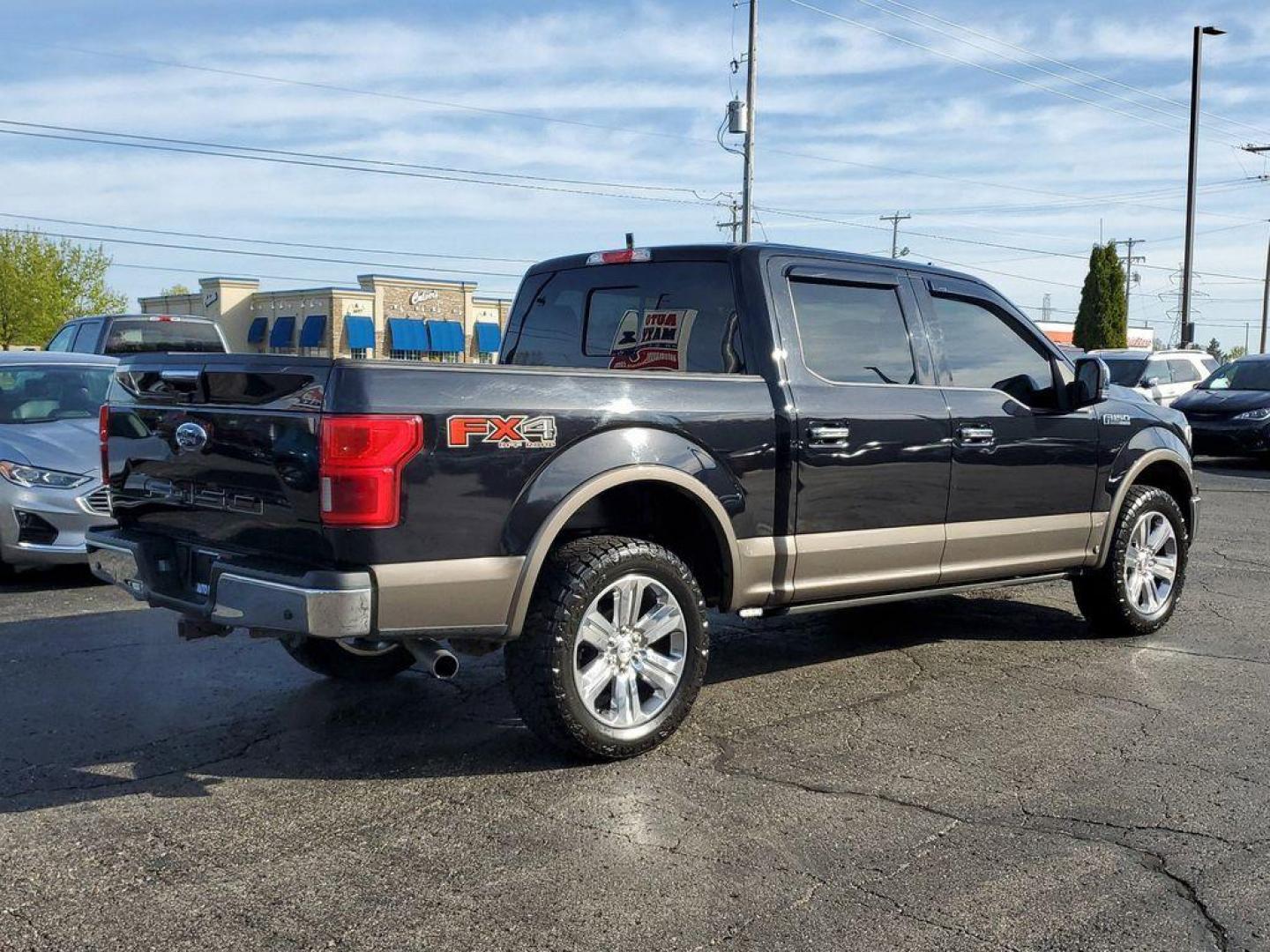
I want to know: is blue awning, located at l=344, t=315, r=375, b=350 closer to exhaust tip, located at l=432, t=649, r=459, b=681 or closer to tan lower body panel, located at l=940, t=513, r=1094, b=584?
tan lower body panel, located at l=940, t=513, r=1094, b=584

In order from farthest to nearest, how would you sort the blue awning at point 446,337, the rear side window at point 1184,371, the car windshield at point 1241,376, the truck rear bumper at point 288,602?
the blue awning at point 446,337
the rear side window at point 1184,371
the car windshield at point 1241,376
the truck rear bumper at point 288,602

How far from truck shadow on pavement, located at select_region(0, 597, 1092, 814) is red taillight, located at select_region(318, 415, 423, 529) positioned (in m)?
1.10

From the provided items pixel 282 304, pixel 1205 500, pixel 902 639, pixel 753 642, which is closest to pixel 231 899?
pixel 753 642

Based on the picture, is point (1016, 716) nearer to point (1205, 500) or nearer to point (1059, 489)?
point (1059, 489)

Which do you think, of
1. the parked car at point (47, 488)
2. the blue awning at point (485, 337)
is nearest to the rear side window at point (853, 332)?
the parked car at point (47, 488)

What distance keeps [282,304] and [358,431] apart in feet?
190

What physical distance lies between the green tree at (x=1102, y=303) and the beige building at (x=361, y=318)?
2651cm

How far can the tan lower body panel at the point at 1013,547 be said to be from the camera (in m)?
6.04

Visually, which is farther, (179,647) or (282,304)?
(282,304)

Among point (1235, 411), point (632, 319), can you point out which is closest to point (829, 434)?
point (632, 319)

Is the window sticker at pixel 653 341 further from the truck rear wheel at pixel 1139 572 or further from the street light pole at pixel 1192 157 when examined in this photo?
the street light pole at pixel 1192 157

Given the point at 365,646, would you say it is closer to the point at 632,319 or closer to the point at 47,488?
the point at 632,319

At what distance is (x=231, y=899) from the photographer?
3553mm

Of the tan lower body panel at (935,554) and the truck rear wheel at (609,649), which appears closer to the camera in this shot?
the truck rear wheel at (609,649)
